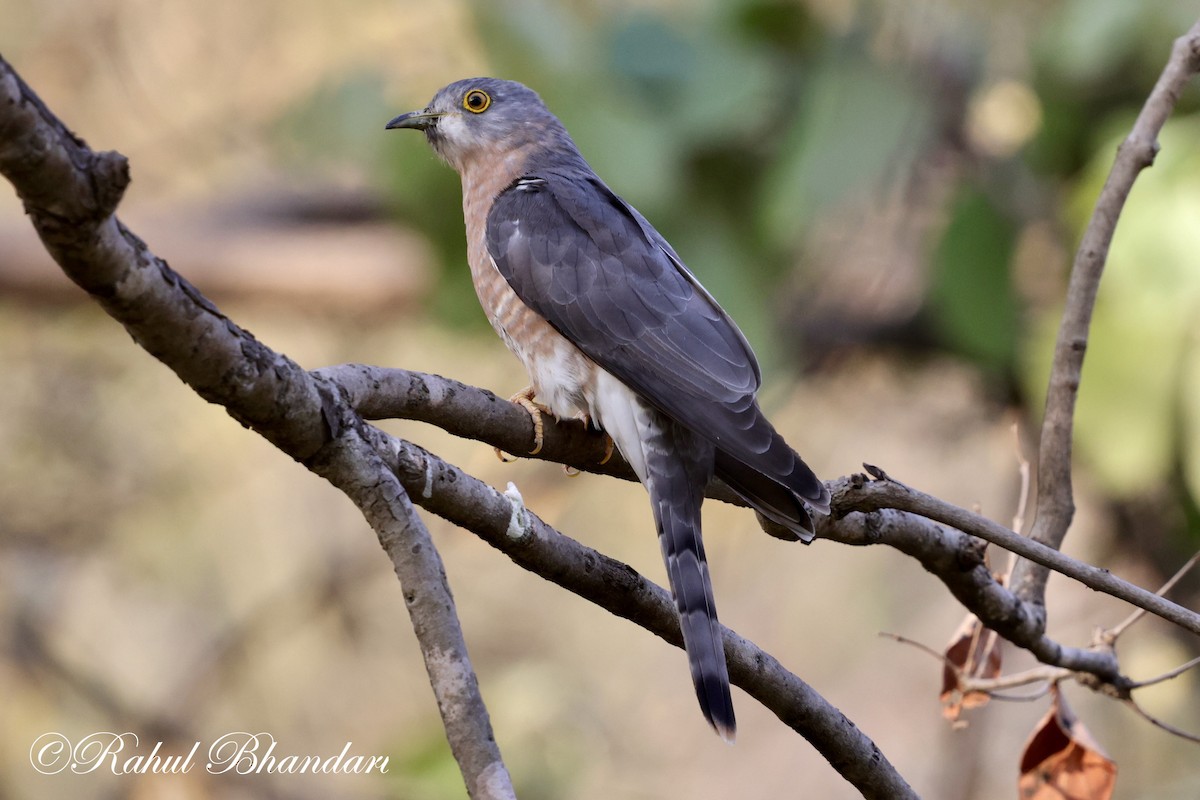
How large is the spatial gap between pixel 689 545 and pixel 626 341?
66 cm

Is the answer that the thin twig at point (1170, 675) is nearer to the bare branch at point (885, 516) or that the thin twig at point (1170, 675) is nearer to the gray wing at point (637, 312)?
the bare branch at point (885, 516)

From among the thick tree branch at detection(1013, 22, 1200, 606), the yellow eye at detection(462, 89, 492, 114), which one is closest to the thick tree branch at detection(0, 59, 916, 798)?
the thick tree branch at detection(1013, 22, 1200, 606)

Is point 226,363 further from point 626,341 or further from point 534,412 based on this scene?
point 626,341

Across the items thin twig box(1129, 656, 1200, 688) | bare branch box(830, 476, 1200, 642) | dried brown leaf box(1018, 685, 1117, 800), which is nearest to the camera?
bare branch box(830, 476, 1200, 642)

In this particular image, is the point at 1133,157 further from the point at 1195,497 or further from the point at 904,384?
the point at 904,384

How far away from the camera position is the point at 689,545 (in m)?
2.69

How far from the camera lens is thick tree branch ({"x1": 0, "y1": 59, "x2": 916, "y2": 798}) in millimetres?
1372

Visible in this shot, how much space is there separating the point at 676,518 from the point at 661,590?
0.98 feet

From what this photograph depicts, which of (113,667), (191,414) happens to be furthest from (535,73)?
(113,667)

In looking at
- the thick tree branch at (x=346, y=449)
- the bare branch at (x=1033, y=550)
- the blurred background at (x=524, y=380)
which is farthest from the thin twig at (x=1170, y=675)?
the blurred background at (x=524, y=380)

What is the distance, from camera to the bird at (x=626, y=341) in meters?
2.53

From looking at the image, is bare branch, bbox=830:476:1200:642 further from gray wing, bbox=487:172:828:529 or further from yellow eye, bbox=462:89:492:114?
yellow eye, bbox=462:89:492:114

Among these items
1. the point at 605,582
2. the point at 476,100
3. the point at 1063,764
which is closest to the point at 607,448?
the point at 605,582

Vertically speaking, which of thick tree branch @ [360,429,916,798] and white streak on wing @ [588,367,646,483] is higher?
white streak on wing @ [588,367,646,483]
